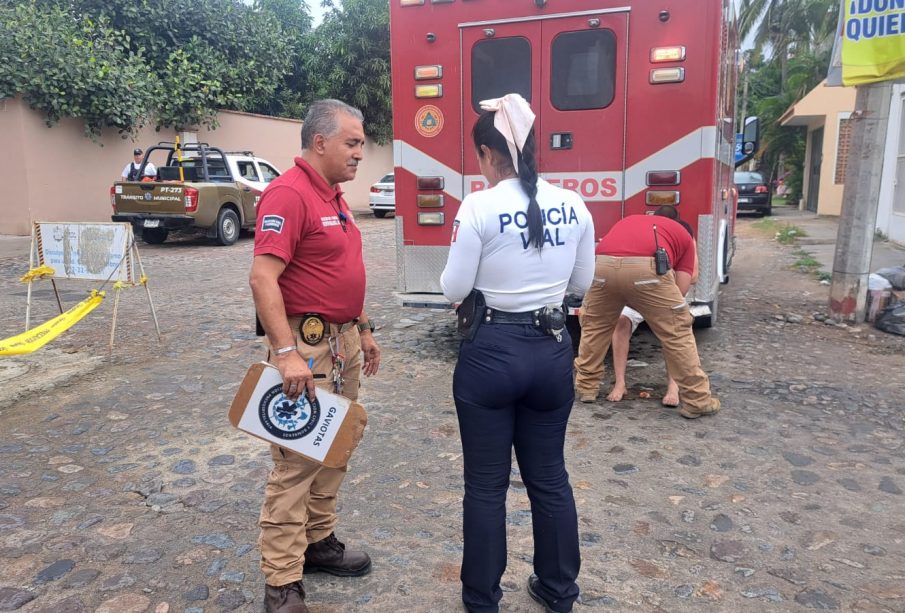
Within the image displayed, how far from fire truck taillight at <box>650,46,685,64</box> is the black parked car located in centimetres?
1845

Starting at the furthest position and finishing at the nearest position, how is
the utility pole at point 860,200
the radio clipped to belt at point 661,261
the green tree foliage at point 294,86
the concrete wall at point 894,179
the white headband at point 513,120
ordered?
the green tree foliage at point 294,86
the concrete wall at point 894,179
the utility pole at point 860,200
the radio clipped to belt at point 661,261
the white headband at point 513,120

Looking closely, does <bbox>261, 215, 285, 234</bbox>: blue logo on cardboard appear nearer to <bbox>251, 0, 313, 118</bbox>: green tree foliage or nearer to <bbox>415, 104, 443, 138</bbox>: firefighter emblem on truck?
<bbox>415, 104, 443, 138</bbox>: firefighter emblem on truck

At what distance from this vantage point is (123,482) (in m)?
3.88

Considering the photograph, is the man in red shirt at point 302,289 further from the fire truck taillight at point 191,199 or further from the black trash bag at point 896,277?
the fire truck taillight at point 191,199

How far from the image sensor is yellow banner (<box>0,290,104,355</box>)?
5.04 metres

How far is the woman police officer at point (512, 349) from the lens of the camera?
2436 millimetres

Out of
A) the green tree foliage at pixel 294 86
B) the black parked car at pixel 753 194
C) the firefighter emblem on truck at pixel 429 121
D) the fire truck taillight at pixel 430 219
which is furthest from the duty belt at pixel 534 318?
the green tree foliage at pixel 294 86

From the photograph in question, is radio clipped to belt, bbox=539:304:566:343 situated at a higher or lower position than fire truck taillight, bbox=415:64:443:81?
lower

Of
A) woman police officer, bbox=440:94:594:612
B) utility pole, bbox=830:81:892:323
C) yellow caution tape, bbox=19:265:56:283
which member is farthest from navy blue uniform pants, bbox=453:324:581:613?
utility pole, bbox=830:81:892:323

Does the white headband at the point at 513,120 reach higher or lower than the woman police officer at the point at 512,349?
higher

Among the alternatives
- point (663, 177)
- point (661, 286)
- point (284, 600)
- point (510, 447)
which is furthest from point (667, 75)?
point (284, 600)

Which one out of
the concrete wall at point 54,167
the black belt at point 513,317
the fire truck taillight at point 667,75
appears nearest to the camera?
the black belt at point 513,317

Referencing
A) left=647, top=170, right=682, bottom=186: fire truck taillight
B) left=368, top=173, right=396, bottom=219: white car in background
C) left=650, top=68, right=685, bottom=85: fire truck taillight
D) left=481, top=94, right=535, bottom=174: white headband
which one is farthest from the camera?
left=368, top=173, right=396, bottom=219: white car in background

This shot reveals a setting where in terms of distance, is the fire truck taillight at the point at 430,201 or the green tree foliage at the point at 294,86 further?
the green tree foliage at the point at 294,86
